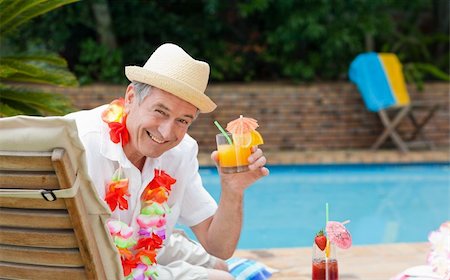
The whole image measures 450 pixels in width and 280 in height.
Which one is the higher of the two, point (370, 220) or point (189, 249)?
point (370, 220)

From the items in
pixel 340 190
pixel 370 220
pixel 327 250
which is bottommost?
pixel 327 250

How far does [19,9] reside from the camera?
167 inches

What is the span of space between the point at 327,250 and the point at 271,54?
8857 mm

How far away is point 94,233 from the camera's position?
6.98 ft

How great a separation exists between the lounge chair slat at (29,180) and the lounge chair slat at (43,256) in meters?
0.21

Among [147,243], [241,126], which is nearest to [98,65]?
[147,243]

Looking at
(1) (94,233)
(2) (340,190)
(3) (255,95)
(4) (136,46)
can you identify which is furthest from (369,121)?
(1) (94,233)

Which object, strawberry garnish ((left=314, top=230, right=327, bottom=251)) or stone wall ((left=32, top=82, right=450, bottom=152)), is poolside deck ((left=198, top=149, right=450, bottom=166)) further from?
strawberry garnish ((left=314, top=230, right=327, bottom=251))

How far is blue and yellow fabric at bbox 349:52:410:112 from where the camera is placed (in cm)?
970

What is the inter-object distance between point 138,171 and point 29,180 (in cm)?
72

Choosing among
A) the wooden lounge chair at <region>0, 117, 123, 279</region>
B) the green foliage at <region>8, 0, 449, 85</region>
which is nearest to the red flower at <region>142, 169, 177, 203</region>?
the wooden lounge chair at <region>0, 117, 123, 279</region>

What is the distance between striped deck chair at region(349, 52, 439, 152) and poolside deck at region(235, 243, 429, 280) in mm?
5359

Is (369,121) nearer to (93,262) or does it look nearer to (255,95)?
(255,95)

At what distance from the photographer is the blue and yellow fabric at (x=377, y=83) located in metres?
9.70
